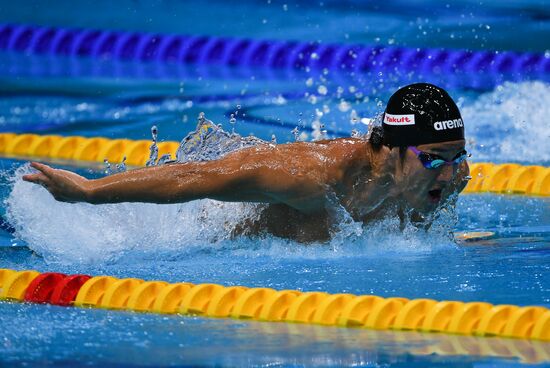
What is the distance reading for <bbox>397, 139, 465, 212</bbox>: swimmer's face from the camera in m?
3.68

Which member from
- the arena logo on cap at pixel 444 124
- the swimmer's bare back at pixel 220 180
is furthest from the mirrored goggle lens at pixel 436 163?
the swimmer's bare back at pixel 220 180

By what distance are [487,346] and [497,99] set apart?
382 cm

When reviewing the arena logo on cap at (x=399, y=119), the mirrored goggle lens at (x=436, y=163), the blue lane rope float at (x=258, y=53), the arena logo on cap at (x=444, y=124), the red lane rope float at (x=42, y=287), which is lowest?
the red lane rope float at (x=42, y=287)

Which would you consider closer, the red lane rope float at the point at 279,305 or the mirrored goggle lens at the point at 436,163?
the red lane rope float at the point at 279,305

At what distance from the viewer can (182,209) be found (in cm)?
428

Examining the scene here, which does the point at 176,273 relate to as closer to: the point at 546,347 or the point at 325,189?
the point at 325,189

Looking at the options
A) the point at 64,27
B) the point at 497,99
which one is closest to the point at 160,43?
the point at 64,27

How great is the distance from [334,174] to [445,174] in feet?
1.23

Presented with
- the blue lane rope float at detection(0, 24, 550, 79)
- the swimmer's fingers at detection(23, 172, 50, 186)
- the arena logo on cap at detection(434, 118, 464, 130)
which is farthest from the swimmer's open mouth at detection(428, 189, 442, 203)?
the blue lane rope float at detection(0, 24, 550, 79)

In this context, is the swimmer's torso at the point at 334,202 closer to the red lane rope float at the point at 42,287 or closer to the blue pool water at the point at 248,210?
the blue pool water at the point at 248,210

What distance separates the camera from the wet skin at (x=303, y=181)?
3.64m

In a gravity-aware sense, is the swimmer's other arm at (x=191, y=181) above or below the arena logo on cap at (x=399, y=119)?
below

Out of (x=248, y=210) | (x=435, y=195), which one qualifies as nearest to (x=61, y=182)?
(x=248, y=210)

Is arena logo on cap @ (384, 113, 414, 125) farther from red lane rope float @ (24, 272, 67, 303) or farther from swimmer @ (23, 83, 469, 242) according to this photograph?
red lane rope float @ (24, 272, 67, 303)
